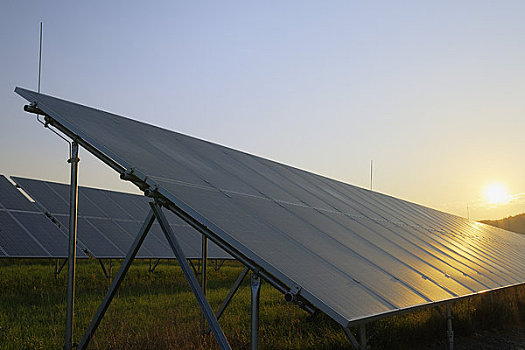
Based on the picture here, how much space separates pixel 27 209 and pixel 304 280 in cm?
1400

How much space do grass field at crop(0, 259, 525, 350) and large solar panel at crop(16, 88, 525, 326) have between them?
5.67 feet

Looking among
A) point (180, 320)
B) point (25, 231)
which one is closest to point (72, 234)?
point (180, 320)

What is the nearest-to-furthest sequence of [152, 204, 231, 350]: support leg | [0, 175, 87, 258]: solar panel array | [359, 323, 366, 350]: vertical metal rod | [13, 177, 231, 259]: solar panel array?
[152, 204, 231, 350]: support leg → [359, 323, 366, 350]: vertical metal rod → [0, 175, 87, 258]: solar panel array → [13, 177, 231, 259]: solar panel array

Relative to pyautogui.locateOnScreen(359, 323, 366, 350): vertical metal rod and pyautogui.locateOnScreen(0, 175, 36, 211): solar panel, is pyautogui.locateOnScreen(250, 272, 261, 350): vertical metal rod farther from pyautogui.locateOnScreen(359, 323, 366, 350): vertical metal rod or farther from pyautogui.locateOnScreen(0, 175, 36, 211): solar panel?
pyautogui.locateOnScreen(0, 175, 36, 211): solar panel

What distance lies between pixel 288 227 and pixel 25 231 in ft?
36.6

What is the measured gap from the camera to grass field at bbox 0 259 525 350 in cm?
855

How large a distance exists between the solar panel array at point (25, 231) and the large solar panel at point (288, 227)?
22.7 feet

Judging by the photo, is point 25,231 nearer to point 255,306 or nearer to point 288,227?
point 288,227

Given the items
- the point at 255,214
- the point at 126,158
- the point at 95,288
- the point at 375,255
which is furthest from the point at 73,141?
the point at 95,288

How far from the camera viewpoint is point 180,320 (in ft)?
34.1

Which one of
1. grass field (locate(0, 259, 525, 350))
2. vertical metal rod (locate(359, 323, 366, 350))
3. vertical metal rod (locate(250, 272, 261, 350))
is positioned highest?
vertical metal rod (locate(250, 272, 261, 350))

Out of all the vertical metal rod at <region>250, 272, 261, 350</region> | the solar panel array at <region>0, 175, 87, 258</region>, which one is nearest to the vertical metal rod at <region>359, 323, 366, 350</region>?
the vertical metal rod at <region>250, 272, 261, 350</region>

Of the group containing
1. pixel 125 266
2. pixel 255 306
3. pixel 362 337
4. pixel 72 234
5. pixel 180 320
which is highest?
pixel 72 234

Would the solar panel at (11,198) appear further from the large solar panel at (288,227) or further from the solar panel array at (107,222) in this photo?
the large solar panel at (288,227)
